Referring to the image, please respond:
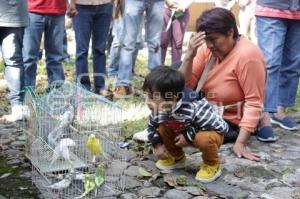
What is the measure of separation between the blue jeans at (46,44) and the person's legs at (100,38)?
392 mm

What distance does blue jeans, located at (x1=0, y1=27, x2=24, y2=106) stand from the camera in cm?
418

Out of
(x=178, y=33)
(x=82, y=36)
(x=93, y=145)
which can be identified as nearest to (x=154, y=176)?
(x=93, y=145)

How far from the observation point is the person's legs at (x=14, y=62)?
4.18 meters

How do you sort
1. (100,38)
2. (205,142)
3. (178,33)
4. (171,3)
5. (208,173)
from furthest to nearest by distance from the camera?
(178,33)
(171,3)
(100,38)
(208,173)
(205,142)

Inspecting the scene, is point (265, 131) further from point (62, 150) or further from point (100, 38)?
point (100, 38)

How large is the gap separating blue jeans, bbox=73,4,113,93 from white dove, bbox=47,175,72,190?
2.09 m

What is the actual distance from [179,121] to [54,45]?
1931 mm

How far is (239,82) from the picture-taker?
11.9ft

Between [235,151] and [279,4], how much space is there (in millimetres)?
1245

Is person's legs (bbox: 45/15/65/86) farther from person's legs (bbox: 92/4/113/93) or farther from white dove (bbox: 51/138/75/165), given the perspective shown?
white dove (bbox: 51/138/75/165)

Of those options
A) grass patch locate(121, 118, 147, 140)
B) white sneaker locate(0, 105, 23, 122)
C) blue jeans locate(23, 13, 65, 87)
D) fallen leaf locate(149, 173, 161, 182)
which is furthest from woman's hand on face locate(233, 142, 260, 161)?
white sneaker locate(0, 105, 23, 122)

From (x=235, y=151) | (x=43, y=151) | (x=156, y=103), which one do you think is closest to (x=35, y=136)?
(x=43, y=151)

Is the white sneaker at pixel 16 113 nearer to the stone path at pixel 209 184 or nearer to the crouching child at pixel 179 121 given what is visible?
the stone path at pixel 209 184

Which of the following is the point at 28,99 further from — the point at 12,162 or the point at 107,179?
the point at 107,179
